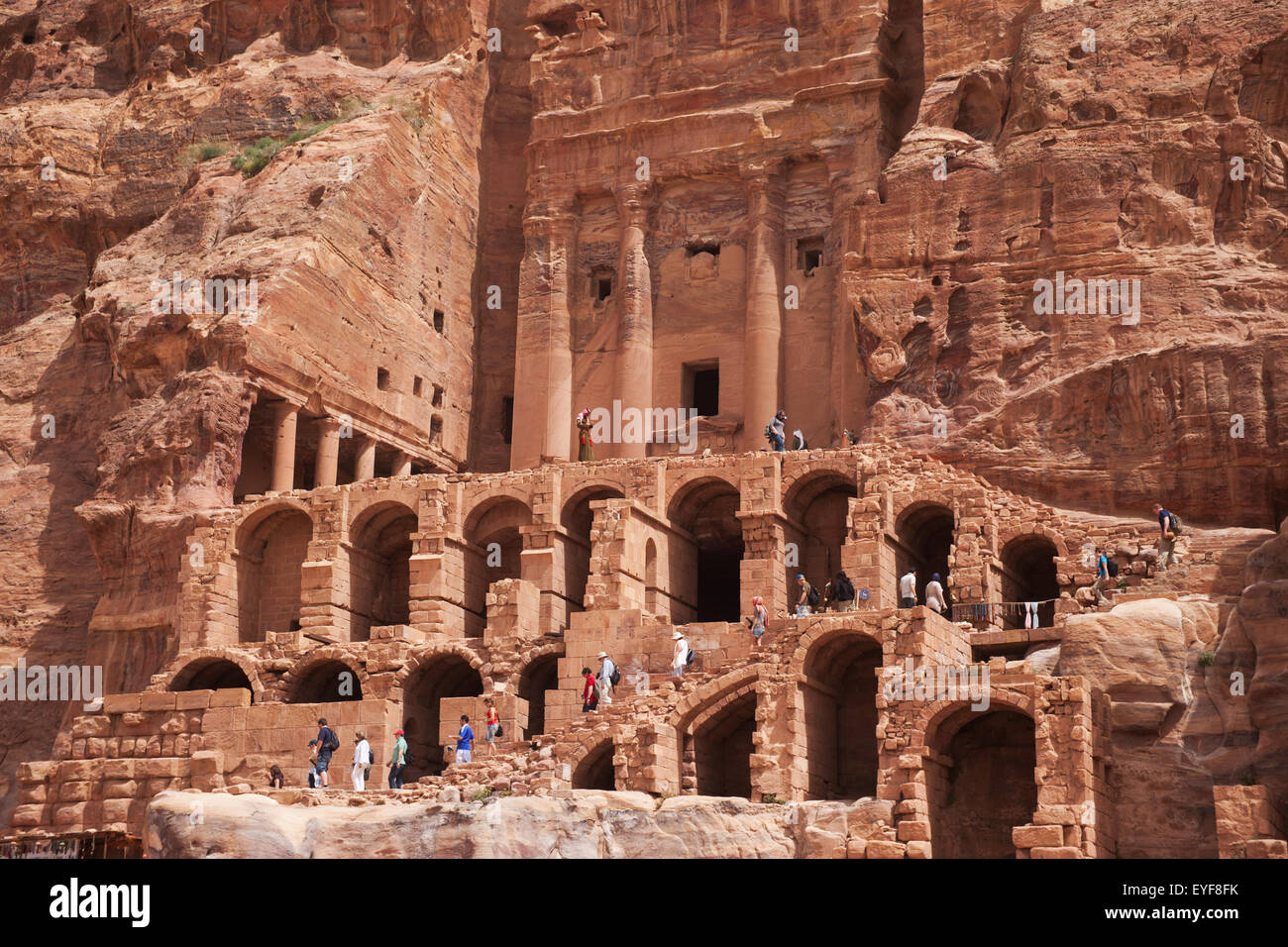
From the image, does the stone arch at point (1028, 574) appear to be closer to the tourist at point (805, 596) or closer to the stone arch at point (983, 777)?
the tourist at point (805, 596)

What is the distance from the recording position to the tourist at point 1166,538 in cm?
4104

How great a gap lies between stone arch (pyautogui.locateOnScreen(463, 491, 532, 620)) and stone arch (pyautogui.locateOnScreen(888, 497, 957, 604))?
31.4 ft

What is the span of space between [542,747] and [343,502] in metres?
12.1

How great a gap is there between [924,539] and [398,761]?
14304 millimetres

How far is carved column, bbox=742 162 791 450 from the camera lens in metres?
55.6

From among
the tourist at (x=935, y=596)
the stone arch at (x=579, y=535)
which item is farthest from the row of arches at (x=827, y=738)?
the stone arch at (x=579, y=535)

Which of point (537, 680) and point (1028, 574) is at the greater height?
point (1028, 574)

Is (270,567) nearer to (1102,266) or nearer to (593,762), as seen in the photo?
(593,762)

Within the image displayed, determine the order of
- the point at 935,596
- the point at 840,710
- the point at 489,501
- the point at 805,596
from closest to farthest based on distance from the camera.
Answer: the point at 840,710, the point at 935,596, the point at 805,596, the point at 489,501

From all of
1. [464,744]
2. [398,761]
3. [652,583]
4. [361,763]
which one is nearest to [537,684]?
[652,583]

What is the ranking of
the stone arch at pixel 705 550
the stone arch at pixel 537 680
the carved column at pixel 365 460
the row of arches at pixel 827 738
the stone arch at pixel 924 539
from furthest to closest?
1. the carved column at pixel 365 460
2. the stone arch at pixel 705 550
3. the stone arch at pixel 924 539
4. the stone arch at pixel 537 680
5. the row of arches at pixel 827 738

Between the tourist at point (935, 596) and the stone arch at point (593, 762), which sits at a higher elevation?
the tourist at point (935, 596)

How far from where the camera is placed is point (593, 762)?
39406 millimetres

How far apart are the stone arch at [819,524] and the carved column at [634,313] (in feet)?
32.0
